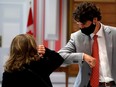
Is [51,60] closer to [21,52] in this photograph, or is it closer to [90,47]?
[21,52]

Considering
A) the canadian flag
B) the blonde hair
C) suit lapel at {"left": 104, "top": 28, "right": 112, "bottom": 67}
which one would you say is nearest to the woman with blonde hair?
the blonde hair

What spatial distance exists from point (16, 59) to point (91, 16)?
0.65 metres

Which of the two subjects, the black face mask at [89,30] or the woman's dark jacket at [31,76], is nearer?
the woman's dark jacket at [31,76]

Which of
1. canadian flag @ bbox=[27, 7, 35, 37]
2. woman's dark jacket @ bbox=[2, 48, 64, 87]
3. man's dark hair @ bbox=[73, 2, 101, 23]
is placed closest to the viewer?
woman's dark jacket @ bbox=[2, 48, 64, 87]

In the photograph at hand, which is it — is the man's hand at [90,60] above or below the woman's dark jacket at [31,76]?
above

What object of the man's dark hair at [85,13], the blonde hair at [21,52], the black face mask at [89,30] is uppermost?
the man's dark hair at [85,13]

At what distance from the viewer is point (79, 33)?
240 cm

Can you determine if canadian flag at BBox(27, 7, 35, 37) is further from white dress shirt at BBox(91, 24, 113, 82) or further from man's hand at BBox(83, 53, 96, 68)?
man's hand at BBox(83, 53, 96, 68)

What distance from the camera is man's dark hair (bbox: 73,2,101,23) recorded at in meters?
2.22

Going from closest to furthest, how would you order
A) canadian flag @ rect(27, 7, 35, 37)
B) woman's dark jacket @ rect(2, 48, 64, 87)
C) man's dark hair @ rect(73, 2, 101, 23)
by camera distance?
woman's dark jacket @ rect(2, 48, 64, 87) → man's dark hair @ rect(73, 2, 101, 23) → canadian flag @ rect(27, 7, 35, 37)

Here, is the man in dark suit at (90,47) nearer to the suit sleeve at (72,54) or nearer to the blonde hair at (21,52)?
the suit sleeve at (72,54)

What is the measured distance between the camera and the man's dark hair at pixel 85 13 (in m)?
2.22

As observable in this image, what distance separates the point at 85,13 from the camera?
2221 mm

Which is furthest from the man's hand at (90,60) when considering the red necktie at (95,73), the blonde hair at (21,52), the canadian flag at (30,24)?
the canadian flag at (30,24)
